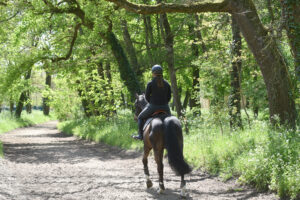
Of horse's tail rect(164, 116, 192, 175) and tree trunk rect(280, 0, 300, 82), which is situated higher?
tree trunk rect(280, 0, 300, 82)

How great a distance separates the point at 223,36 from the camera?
14.3 m

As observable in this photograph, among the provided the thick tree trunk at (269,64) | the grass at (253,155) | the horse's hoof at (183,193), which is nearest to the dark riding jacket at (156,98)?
the horse's hoof at (183,193)

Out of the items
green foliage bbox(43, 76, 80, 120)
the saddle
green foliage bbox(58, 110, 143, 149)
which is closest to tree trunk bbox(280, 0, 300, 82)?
the saddle

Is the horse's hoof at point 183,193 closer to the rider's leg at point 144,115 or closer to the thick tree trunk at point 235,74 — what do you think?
the rider's leg at point 144,115

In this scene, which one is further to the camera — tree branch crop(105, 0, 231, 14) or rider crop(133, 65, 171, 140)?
tree branch crop(105, 0, 231, 14)

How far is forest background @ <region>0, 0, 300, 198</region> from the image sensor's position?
7.97 metres

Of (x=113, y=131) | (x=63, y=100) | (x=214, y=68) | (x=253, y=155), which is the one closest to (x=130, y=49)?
(x=113, y=131)

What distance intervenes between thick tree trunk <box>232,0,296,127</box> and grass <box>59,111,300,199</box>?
650mm

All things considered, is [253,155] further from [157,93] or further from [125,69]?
[125,69]

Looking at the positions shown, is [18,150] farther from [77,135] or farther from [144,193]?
[144,193]

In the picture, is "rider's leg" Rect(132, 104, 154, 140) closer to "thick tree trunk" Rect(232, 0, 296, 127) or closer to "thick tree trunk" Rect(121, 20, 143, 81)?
"thick tree trunk" Rect(232, 0, 296, 127)

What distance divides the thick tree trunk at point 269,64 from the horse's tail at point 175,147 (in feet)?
11.1

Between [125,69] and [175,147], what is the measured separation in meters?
12.4

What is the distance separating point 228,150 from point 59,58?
14.2 m
